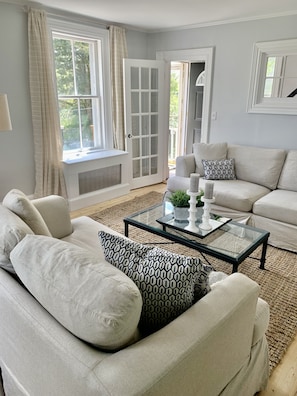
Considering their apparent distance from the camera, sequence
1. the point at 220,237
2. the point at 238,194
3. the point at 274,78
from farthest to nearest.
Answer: the point at 274,78
the point at 238,194
the point at 220,237

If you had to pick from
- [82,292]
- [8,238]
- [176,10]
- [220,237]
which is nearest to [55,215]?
[8,238]

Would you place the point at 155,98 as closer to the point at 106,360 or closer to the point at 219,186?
the point at 219,186

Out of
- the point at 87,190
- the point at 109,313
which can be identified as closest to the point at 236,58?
the point at 87,190

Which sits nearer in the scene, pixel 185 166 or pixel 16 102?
pixel 16 102

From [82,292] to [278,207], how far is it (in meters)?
2.46

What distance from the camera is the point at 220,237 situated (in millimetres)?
2395

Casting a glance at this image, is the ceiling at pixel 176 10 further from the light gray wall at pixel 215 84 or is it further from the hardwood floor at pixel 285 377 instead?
the hardwood floor at pixel 285 377

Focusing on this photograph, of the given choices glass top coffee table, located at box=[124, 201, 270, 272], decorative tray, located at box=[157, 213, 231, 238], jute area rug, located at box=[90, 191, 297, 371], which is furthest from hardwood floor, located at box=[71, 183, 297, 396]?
decorative tray, located at box=[157, 213, 231, 238]

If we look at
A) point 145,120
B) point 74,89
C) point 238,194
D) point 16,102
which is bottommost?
point 238,194

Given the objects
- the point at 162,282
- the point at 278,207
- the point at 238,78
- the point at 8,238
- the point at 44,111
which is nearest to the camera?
the point at 162,282

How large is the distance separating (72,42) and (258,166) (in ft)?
9.31

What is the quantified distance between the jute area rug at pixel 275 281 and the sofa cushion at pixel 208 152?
4.13 feet

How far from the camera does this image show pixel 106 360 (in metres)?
0.87

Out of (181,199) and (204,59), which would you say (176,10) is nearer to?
(204,59)
